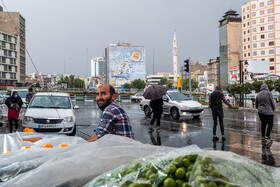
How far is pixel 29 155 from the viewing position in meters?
2.24

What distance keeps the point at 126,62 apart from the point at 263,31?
51790 mm

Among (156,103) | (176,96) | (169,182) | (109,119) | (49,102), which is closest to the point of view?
(169,182)

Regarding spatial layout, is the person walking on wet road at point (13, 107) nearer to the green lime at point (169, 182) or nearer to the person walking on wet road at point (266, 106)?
the person walking on wet road at point (266, 106)

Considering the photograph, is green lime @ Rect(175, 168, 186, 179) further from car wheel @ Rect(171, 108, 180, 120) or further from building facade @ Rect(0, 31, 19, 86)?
building facade @ Rect(0, 31, 19, 86)

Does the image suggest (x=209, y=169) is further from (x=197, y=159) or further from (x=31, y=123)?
(x=31, y=123)

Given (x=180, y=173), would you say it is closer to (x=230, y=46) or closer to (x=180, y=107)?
(x=180, y=107)

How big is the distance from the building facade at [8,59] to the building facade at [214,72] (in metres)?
80.8

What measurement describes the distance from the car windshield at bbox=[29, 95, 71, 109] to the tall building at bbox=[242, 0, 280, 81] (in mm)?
84257

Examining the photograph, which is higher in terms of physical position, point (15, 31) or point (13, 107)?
point (15, 31)

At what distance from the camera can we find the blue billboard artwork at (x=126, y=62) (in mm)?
104562

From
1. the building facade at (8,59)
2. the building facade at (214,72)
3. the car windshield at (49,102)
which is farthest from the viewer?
the building facade at (214,72)

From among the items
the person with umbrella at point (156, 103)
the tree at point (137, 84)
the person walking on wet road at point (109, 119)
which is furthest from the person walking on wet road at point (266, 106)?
the tree at point (137, 84)

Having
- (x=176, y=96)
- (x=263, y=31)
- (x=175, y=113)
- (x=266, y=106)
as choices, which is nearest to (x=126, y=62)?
(x=263, y=31)

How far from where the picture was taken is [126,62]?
105000 mm
